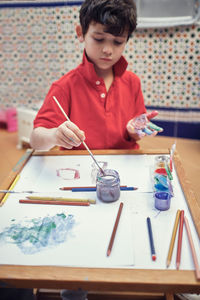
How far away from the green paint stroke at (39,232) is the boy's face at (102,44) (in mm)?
587

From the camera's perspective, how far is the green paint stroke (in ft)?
2.06

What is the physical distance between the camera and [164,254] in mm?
585

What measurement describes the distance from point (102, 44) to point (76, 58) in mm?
1094

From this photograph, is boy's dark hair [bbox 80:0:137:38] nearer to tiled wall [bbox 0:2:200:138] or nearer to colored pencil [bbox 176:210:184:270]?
colored pencil [bbox 176:210:184:270]

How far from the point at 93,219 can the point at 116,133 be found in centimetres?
57

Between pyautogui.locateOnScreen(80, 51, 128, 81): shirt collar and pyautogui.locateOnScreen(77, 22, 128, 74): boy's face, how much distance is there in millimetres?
44

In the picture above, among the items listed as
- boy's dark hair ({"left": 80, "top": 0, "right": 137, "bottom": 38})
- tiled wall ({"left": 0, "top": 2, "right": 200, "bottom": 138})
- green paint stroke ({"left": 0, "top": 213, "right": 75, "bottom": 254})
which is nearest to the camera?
green paint stroke ({"left": 0, "top": 213, "right": 75, "bottom": 254})

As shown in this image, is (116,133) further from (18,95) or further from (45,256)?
(18,95)

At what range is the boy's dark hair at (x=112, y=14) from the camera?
0.96 metres

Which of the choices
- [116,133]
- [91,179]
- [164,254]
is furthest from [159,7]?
[164,254]

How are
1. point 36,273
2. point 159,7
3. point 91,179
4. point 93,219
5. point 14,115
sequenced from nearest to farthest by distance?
1. point 36,273
2. point 93,219
3. point 91,179
4. point 159,7
5. point 14,115

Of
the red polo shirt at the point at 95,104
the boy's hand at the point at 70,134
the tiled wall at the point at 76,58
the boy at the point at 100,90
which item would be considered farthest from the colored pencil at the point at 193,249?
the tiled wall at the point at 76,58

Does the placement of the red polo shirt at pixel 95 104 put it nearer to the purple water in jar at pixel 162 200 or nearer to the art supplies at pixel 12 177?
the art supplies at pixel 12 177

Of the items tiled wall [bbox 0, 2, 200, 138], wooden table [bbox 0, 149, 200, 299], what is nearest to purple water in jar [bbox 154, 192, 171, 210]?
wooden table [bbox 0, 149, 200, 299]
